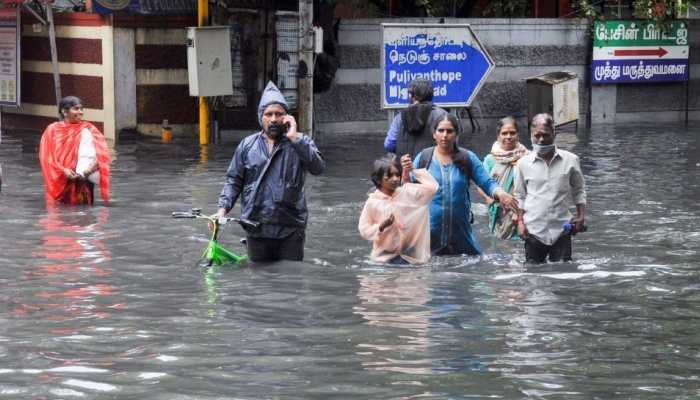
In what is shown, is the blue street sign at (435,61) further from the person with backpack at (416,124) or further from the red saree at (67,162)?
the person with backpack at (416,124)

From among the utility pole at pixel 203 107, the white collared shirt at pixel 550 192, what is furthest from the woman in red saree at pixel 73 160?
the white collared shirt at pixel 550 192

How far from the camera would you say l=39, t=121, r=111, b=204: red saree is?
14234mm

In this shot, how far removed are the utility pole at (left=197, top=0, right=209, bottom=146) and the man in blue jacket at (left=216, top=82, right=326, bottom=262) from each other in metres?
10.4

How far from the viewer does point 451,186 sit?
1007cm

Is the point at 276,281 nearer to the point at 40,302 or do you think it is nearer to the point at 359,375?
the point at 40,302

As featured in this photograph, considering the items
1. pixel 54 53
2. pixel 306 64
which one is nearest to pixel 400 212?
pixel 306 64

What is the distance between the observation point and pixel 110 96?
68.4 feet

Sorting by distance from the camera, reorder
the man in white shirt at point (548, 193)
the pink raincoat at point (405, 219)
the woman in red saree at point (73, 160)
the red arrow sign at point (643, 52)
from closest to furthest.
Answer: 1. the pink raincoat at point (405, 219)
2. the man in white shirt at point (548, 193)
3. the woman in red saree at point (73, 160)
4. the red arrow sign at point (643, 52)

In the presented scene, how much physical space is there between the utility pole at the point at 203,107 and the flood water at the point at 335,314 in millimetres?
5612

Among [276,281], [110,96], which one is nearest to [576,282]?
[276,281]

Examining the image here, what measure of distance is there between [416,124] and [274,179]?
234cm

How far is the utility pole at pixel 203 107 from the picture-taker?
19812mm

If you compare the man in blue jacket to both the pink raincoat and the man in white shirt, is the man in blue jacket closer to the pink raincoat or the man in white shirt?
the pink raincoat

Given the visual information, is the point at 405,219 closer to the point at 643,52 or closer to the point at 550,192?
the point at 550,192
